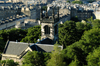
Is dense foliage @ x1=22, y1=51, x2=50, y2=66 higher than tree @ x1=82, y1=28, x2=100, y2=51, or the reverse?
tree @ x1=82, y1=28, x2=100, y2=51

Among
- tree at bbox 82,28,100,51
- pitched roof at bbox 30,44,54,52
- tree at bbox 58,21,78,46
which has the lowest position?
tree at bbox 58,21,78,46

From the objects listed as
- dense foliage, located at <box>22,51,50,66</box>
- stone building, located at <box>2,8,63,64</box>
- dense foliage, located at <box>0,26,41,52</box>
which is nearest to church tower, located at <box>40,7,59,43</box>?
stone building, located at <box>2,8,63,64</box>

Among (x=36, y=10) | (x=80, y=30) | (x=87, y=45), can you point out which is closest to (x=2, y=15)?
(x=36, y=10)

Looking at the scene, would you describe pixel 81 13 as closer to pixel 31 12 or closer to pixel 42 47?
pixel 31 12

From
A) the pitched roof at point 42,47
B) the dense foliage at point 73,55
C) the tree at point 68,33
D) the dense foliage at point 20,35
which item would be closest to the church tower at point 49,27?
the tree at point 68,33

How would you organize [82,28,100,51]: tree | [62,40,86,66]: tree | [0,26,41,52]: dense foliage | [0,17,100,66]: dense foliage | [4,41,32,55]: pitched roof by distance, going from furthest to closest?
1. [0,26,41,52]: dense foliage
2. [4,41,32,55]: pitched roof
3. [82,28,100,51]: tree
4. [62,40,86,66]: tree
5. [0,17,100,66]: dense foliage

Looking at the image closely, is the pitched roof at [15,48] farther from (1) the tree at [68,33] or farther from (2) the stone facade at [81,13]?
(2) the stone facade at [81,13]

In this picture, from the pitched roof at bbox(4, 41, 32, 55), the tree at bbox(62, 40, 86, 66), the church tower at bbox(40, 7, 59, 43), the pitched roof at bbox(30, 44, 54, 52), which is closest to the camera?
the tree at bbox(62, 40, 86, 66)

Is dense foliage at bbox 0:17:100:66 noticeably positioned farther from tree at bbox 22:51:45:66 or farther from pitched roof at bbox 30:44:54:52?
pitched roof at bbox 30:44:54:52

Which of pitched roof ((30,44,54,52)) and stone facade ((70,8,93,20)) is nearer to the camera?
pitched roof ((30,44,54,52))

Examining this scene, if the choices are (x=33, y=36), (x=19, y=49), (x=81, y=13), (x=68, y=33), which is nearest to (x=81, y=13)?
(x=81, y=13)

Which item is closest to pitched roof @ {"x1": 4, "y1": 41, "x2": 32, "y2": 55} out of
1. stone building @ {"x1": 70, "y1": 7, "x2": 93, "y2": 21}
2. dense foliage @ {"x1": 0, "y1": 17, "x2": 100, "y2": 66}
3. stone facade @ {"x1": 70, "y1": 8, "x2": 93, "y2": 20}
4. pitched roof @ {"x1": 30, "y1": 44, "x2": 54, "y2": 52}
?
pitched roof @ {"x1": 30, "y1": 44, "x2": 54, "y2": 52}

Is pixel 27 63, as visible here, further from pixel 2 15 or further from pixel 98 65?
pixel 2 15
